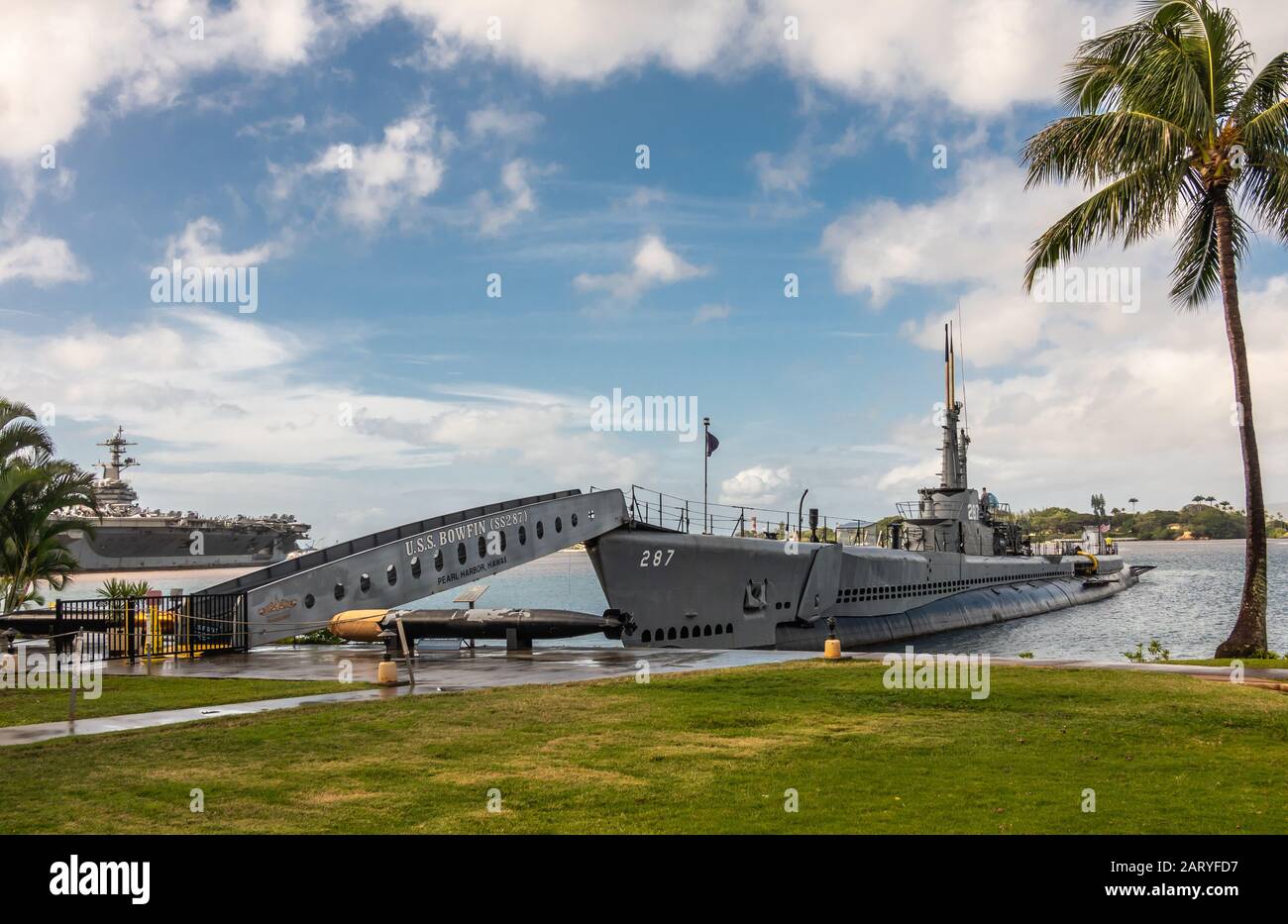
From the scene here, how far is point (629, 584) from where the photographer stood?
96.0ft

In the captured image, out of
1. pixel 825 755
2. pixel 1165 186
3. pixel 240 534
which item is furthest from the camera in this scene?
pixel 240 534

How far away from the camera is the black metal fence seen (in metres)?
22.7

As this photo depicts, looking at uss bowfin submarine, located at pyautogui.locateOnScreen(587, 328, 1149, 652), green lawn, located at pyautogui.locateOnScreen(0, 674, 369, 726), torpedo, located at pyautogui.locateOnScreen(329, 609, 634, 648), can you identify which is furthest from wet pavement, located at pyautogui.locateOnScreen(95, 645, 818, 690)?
uss bowfin submarine, located at pyautogui.locateOnScreen(587, 328, 1149, 652)

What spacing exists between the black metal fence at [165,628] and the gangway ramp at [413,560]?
43 cm

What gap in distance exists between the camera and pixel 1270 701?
13.9 m

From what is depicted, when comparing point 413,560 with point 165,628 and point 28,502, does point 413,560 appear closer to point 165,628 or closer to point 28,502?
point 165,628

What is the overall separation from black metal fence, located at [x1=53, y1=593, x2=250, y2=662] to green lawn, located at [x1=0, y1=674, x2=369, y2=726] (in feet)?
12.2

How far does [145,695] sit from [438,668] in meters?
5.60

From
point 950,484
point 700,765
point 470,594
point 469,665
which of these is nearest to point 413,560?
point 470,594

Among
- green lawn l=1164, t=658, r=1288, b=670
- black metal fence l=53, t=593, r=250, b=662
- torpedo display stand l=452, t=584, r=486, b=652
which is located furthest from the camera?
black metal fence l=53, t=593, r=250, b=662

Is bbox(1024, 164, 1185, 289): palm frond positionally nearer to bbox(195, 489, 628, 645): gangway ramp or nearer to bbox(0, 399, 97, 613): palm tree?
bbox(195, 489, 628, 645): gangway ramp
